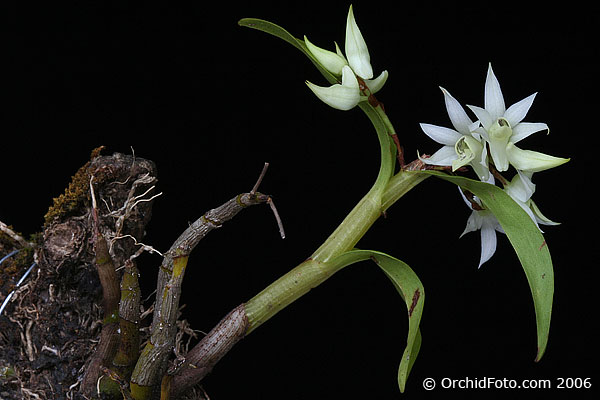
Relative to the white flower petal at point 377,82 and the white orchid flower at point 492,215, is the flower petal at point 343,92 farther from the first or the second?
the white orchid flower at point 492,215

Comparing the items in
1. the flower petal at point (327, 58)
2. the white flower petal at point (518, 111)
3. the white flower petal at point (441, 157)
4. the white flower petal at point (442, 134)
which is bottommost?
the white flower petal at point (441, 157)

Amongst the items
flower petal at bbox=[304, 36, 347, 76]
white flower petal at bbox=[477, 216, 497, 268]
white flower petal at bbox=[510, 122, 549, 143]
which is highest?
flower petal at bbox=[304, 36, 347, 76]

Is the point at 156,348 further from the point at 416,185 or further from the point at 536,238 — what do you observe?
the point at 536,238

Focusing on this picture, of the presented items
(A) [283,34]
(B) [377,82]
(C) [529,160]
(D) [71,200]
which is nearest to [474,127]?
(C) [529,160]

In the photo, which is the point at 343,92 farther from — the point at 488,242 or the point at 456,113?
the point at 488,242

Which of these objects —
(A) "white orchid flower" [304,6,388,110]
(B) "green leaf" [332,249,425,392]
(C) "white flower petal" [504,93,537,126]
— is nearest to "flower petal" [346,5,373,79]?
(A) "white orchid flower" [304,6,388,110]

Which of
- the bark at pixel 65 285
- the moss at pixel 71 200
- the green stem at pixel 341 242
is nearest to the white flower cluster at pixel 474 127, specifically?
the green stem at pixel 341 242

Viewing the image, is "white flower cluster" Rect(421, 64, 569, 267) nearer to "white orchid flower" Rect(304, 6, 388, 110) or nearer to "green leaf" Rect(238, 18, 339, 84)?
"white orchid flower" Rect(304, 6, 388, 110)
